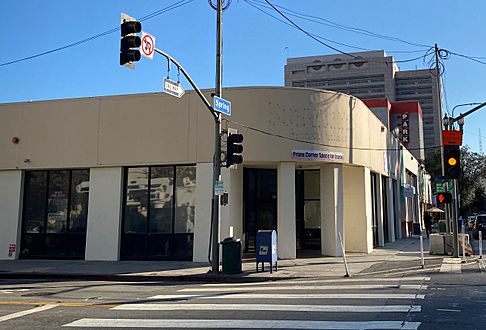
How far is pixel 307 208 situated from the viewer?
2366 cm

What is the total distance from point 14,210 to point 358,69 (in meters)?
119

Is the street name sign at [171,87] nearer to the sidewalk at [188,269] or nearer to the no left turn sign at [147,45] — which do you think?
the no left turn sign at [147,45]

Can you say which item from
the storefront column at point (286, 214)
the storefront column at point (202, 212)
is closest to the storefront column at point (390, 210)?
the storefront column at point (286, 214)

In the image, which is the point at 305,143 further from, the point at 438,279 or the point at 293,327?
the point at 293,327

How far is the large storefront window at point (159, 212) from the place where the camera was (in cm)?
1973

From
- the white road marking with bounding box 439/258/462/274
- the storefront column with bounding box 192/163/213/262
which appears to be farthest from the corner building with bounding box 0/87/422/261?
the white road marking with bounding box 439/258/462/274

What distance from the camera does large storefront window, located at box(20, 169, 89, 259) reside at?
20.9 metres

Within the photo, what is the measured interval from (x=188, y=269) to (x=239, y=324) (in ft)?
30.5

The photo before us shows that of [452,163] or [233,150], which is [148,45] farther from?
[452,163]

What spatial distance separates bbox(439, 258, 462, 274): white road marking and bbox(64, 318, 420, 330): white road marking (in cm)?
776

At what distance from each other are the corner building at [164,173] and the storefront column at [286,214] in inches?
1.6

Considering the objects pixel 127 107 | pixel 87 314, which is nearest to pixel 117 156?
pixel 127 107

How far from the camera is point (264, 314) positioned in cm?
854

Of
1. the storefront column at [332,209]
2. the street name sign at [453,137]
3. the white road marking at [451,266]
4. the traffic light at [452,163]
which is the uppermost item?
the street name sign at [453,137]
